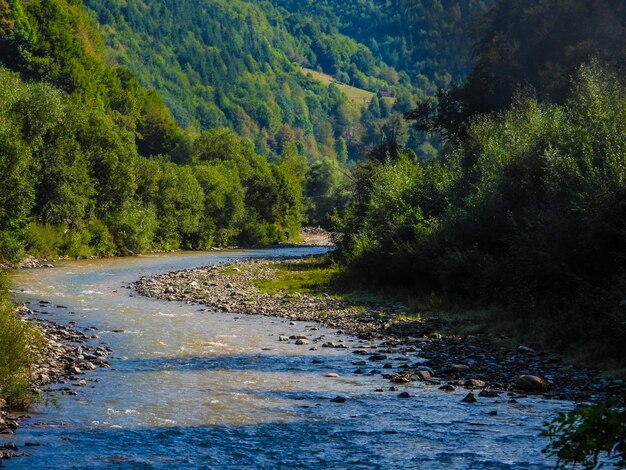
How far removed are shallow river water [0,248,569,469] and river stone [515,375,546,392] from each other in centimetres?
111

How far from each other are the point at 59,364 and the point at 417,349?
1129 cm

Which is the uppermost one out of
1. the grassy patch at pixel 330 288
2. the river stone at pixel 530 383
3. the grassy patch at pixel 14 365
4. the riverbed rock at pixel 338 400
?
the grassy patch at pixel 14 365

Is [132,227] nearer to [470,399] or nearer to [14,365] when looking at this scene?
[14,365]

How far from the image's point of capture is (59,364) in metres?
20.0

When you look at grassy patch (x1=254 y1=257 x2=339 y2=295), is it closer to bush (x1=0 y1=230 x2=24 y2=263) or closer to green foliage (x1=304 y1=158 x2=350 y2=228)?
bush (x1=0 y1=230 x2=24 y2=263)

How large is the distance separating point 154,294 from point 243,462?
29.1m

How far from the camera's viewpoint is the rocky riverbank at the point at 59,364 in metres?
14.4

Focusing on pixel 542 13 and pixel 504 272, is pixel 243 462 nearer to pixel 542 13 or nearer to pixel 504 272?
pixel 504 272

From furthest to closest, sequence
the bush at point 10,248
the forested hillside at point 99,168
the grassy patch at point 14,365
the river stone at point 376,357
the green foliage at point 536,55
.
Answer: the forested hillside at point 99,168 → the green foliage at point 536,55 → the bush at point 10,248 → the river stone at point 376,357 → the grassy patch at point 14,365

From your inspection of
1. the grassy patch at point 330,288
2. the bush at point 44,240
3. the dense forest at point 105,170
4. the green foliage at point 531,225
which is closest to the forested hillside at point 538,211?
the green foliage at point 531,225

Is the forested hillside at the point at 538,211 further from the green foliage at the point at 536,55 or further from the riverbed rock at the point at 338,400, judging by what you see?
the riverbed rock at the point at 338,400

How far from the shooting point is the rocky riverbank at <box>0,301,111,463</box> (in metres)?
14.4

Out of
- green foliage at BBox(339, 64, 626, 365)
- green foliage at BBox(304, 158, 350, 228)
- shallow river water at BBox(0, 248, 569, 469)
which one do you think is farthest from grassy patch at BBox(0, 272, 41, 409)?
green foliage at BBox(304, 158, 350, 228)

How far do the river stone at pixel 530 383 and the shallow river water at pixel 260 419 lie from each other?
3.64ft
